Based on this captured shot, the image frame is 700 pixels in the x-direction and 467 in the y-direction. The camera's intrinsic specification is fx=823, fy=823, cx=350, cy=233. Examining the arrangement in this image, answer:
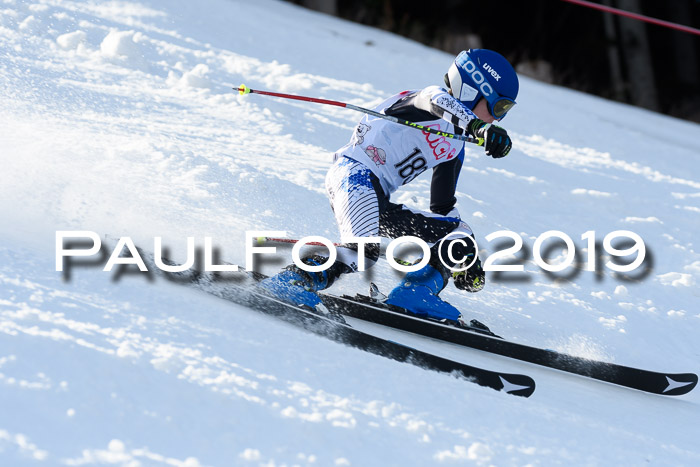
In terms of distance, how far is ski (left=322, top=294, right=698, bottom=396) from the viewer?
327cm

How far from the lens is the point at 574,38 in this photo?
14.4 metres

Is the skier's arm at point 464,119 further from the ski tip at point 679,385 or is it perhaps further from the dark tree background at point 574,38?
the dark tree background at point 574,38

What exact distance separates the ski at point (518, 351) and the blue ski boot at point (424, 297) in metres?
0.04

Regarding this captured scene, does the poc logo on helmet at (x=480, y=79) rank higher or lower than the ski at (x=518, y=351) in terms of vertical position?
higher

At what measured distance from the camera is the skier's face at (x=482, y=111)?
329 centimetres

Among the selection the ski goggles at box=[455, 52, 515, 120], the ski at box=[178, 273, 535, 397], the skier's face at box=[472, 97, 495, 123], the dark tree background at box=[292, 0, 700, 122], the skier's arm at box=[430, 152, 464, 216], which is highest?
the dark tree background at box=[292, 0, 700, 122]

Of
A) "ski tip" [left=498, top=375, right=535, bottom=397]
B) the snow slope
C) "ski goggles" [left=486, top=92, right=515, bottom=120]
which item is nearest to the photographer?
the snow slope

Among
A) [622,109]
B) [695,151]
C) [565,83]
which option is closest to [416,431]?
[695,151]

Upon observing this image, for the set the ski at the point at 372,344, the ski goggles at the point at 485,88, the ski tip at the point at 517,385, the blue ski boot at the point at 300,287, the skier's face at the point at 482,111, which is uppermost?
the ski goggles at the point at 485,88

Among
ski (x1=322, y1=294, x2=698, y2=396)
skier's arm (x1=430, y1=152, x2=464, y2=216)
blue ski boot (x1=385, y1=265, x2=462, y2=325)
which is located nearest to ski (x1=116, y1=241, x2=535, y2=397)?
ski (x1=322, y1=294, x2=698, y2=396)

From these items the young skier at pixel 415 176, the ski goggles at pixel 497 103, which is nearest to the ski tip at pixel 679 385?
the young skier at pixel 415 176

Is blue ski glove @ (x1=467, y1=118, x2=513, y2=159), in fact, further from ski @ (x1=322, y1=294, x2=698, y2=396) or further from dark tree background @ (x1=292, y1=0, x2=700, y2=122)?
dark tree background @ (x1=292, y1=0, x2=700, y2=122)

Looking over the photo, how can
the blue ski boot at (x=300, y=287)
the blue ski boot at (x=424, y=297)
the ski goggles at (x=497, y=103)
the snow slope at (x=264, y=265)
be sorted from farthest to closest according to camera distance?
the blue ski boot at (x=424, y=297), the ski goggles at (x=497, y=103), the blue ski boot at (x=300, y=287), the snow slope at (x=264, y=265)

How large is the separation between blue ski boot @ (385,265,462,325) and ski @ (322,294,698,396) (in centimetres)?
4
